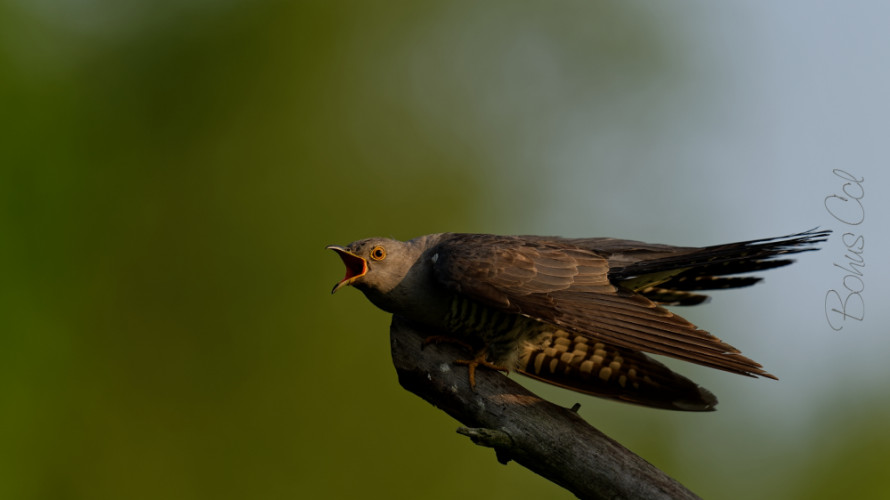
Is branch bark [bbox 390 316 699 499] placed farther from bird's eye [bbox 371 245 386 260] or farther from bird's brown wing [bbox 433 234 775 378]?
bird's eye [bbox 371 245 386 260]

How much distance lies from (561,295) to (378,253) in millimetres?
831

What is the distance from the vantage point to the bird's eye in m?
3.49

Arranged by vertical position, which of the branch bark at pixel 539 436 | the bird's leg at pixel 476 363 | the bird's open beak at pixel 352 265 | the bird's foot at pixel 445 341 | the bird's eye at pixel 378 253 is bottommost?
the branch bark at pixel 539 436

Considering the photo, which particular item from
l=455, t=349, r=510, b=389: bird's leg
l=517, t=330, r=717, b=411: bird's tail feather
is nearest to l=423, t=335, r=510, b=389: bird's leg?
l=455, t=349, r=510, b=389: bird's leg

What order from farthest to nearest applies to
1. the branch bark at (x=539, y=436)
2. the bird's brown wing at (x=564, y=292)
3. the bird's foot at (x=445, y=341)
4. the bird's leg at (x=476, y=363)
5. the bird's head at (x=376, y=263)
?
the bird's head at (x=376, y=263), the bird's foot at (x=445, y=341), the bird's leg at (x=476, y=363), the bird's brown wing at (x=564, y=292), the branch bark at (x=539, y=436)

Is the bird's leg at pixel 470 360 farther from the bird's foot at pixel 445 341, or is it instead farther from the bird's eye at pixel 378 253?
the bird's eye at pixel 378 253

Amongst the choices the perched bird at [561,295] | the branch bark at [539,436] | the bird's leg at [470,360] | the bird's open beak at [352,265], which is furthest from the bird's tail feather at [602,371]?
the bird's open beak at [352,265]

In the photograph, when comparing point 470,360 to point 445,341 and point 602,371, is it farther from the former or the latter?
point 602,371

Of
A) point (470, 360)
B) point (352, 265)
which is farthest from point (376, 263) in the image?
point (470, 360)

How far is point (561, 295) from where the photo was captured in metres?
3.26

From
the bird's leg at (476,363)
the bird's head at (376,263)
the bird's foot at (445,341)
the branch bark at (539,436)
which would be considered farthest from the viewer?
the bird's head at (376,263)

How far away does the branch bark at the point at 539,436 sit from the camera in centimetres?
281

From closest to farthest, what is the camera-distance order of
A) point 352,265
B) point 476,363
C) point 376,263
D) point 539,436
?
point 539,436 < point 476,363 < point 376,263 < point 352,265

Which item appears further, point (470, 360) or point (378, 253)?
point (378, 253)
